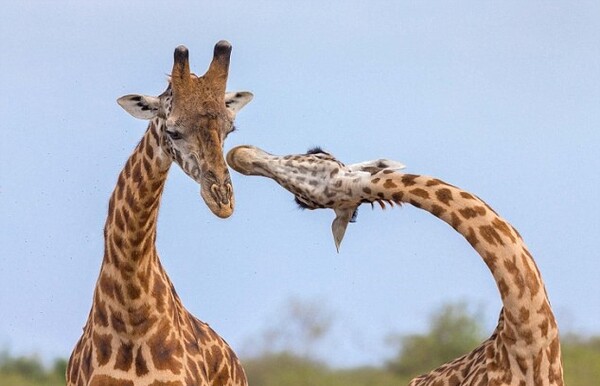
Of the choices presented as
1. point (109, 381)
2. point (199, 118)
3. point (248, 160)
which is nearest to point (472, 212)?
point (248, 160)

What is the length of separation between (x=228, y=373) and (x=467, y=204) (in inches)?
113

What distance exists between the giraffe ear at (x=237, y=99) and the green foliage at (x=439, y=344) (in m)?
18.1

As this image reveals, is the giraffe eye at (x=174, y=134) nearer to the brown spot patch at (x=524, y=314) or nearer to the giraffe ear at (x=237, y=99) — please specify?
the giraffe ear at (x=237, y=99)

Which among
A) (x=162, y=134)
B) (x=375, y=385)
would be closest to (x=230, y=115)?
(x=162, y=134)

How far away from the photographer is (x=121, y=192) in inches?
447

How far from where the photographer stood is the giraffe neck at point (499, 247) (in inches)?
385

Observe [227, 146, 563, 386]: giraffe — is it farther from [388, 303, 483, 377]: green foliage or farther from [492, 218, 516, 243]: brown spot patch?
[388, 303, 483, 377]: green foliage

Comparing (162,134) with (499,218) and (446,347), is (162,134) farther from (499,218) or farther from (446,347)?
(446,347)

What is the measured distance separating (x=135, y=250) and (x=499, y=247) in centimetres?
245

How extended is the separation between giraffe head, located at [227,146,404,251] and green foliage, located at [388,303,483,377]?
1924 centimetres

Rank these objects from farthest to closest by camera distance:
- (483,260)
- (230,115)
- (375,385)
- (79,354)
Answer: (375,385) < (79,354) < (230,115) < (483,260)

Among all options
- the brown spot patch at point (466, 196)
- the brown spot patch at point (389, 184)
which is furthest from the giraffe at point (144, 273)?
the brown spot patch at point (466, 196)

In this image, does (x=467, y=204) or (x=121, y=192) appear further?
(x=121, y=192)

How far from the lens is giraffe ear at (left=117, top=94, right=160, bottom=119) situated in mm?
11117
